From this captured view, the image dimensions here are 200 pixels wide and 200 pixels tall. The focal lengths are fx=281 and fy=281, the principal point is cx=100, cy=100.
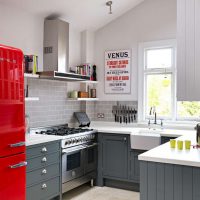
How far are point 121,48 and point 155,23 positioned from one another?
2.57 ft

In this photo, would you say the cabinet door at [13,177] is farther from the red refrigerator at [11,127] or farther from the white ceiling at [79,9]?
the white ceiling at [79,9]

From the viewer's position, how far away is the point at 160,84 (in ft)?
16.9

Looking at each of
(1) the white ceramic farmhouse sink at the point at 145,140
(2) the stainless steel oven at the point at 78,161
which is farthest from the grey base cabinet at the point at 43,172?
(1) the white ceramic farmhouse sink at the point at 145,140

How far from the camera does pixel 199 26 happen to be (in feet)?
7.84

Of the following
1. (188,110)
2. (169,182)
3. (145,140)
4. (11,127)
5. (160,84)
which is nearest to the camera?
(169,182)

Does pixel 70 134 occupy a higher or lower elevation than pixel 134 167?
higher

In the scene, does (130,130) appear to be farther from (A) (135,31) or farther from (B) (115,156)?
(A) (135,31)

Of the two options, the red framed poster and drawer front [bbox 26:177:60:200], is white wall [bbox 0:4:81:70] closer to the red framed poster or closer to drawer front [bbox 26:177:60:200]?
the red framed poster

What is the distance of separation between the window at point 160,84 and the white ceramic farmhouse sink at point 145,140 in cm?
84

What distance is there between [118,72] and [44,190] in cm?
274

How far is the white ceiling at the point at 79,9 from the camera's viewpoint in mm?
4102

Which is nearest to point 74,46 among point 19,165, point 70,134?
point 70,134

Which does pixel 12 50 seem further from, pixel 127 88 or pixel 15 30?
pixel 127 88

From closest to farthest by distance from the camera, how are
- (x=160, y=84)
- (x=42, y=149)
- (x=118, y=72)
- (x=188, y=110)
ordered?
1. (x=42, y=149)
2. (x=188, y=110)
3. (x=160, y=84)
4. (x=118, y=72)
